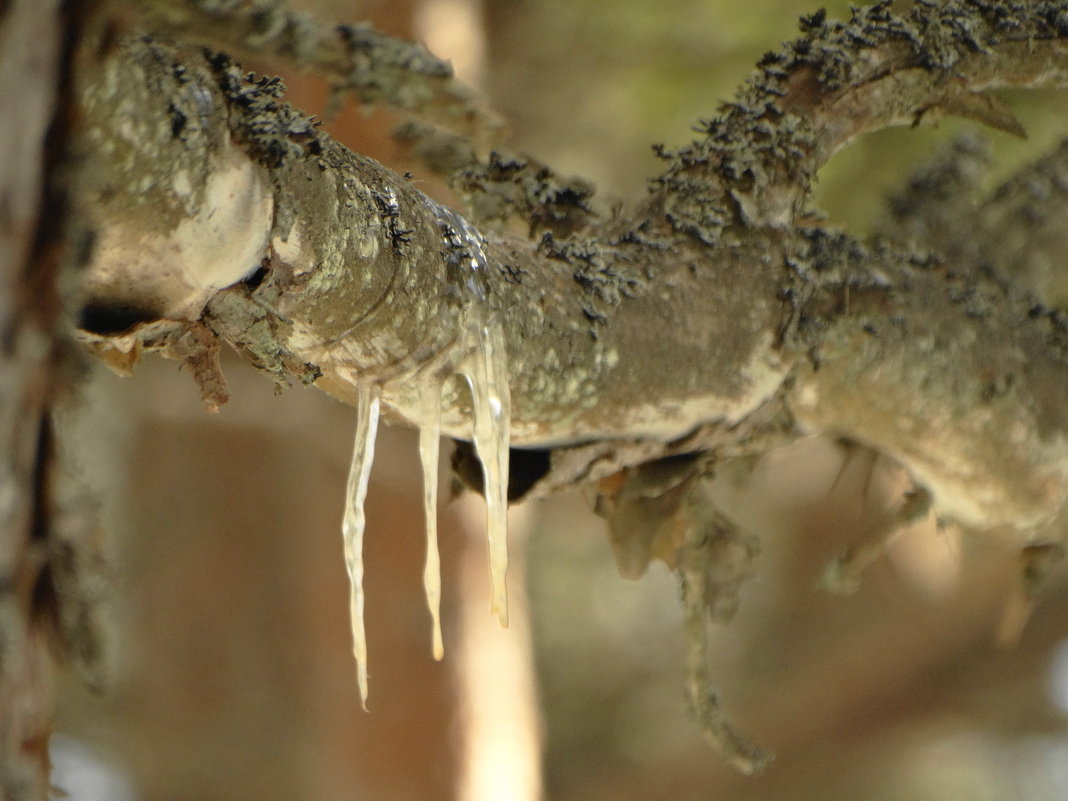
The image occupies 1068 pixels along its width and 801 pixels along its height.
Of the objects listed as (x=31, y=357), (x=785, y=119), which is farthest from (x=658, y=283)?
(x=31, y=357)

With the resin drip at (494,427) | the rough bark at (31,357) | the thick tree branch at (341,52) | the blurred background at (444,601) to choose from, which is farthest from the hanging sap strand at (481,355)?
the blurred background at (444,601)

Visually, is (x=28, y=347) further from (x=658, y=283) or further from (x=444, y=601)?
(x=444, y=601)

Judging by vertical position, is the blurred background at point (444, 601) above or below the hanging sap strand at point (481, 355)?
above

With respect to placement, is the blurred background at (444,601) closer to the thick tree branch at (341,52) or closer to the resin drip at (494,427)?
the thick tree branch at (341,52)

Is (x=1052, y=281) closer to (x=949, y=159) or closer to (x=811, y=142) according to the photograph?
(x=949, y=159)

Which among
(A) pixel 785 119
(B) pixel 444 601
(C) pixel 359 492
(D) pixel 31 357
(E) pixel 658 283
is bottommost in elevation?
(D) pixel 31 357

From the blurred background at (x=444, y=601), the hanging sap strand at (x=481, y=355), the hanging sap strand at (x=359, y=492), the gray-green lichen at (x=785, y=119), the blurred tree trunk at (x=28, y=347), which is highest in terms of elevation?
the blurred background at (x=444, y=601)
